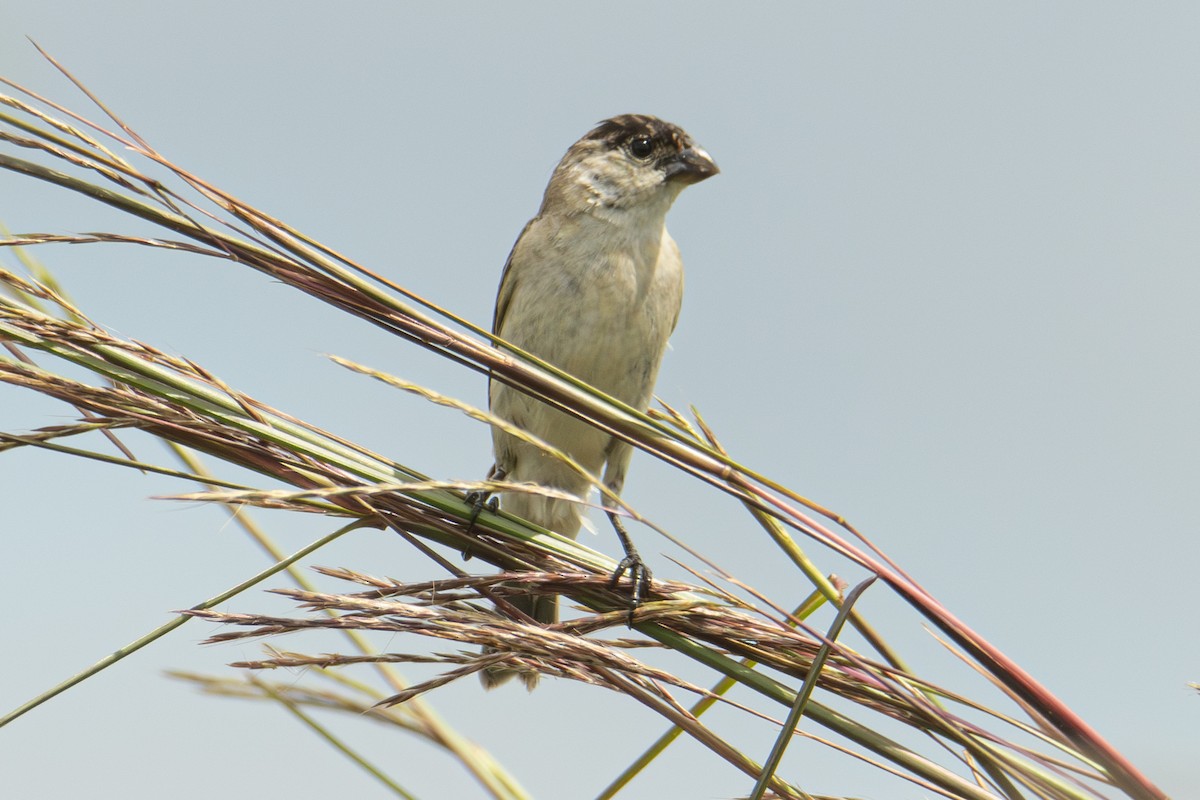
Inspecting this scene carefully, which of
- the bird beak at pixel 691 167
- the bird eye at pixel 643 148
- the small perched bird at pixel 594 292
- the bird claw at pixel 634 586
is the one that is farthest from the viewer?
the bird eye at pixel 643 148

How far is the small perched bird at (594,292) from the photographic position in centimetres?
336

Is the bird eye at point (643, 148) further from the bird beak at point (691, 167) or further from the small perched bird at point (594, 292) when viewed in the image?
the bird beak at point (691, 167)

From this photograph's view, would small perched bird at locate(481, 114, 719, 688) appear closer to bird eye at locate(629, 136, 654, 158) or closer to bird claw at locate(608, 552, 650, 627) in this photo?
bird eye at locate(629, 136, 654, 158)

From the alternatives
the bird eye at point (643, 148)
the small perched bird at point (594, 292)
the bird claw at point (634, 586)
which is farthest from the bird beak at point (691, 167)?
the bird claw at point (634, 586)

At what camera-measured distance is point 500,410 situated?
3.53 metres

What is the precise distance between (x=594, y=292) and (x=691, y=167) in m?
0.75

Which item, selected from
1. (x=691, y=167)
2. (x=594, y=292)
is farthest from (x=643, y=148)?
(x=594, y=292)

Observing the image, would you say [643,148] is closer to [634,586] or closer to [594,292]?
[594,292]

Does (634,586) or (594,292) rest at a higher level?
(594,292)

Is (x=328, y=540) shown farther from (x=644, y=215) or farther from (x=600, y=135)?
(x=600, y=135)

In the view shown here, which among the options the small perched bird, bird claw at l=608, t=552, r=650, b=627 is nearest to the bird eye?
the small perched bird

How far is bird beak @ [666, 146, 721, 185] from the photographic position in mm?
3768

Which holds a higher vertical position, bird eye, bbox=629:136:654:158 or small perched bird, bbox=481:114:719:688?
bird eye, bbox=629:136:654:158

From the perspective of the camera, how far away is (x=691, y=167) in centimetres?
379
